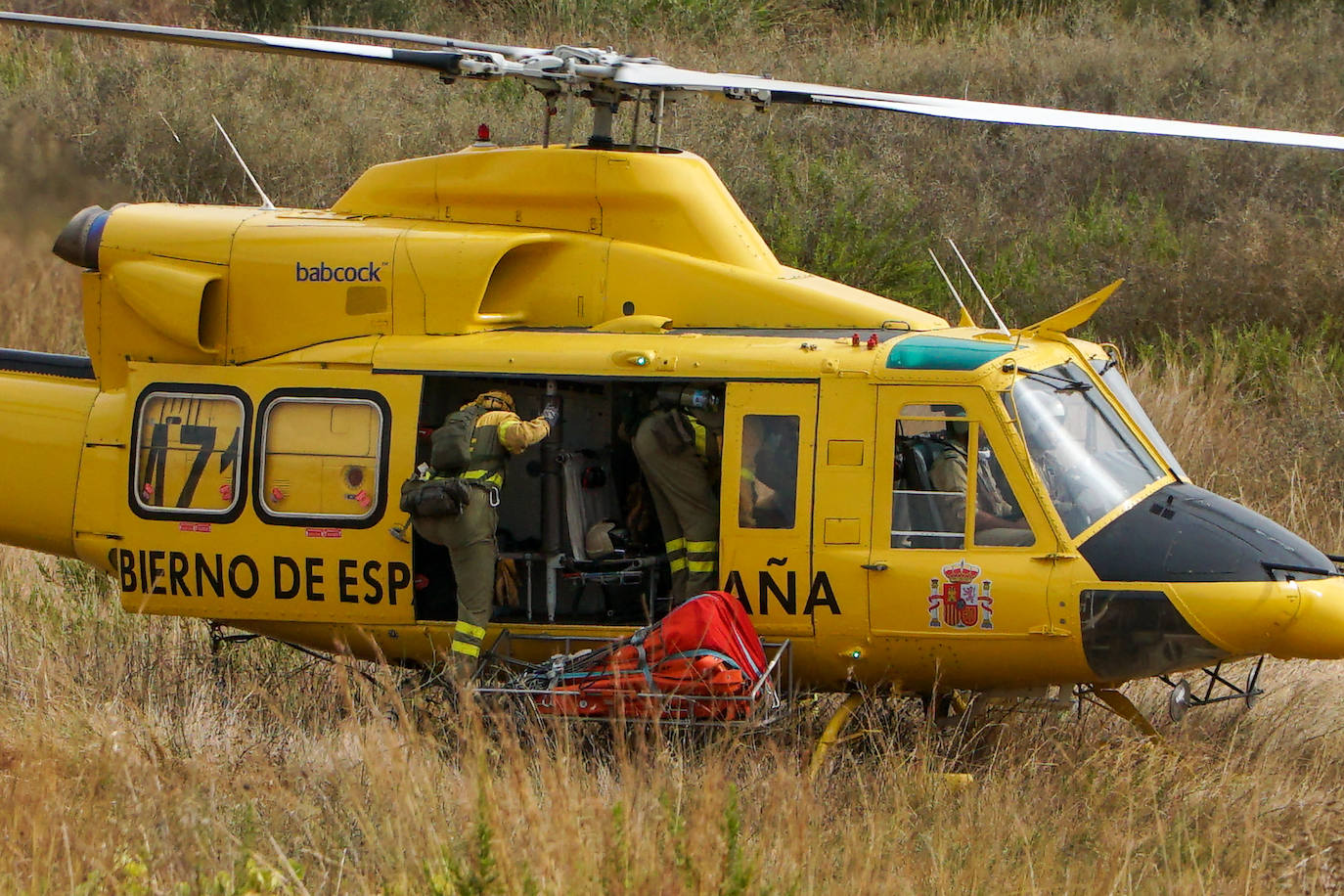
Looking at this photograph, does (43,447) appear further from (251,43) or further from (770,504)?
(770,504)

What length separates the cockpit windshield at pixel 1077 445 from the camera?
6.38 metres

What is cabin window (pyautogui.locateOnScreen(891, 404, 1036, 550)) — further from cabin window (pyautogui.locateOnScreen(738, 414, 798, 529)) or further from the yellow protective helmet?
the yellow protective helmet

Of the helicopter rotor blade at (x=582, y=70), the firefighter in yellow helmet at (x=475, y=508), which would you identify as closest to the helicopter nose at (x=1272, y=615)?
the helicopter rotor blade at (x=582, y=70)

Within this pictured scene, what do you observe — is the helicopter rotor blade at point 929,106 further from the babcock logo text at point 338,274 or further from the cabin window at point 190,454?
the cabin window at point 190,454

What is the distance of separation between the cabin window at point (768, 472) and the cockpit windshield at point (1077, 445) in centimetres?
97

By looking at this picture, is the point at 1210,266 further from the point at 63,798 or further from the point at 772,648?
the point at 63,798

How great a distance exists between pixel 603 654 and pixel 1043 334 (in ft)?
8.20

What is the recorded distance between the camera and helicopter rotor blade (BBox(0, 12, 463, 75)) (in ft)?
21.6

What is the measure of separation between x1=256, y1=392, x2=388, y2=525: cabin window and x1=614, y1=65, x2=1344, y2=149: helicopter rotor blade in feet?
6.49

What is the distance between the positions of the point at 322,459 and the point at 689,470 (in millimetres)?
1701

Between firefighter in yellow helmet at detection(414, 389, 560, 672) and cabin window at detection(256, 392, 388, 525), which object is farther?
cabin window at detection(256, 392, 388, 525)

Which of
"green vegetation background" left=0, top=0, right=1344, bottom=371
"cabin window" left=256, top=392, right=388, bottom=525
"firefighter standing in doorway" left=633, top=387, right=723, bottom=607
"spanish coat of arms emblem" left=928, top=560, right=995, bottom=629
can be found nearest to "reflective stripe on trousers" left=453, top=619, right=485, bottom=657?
"cabin window" left=256, top=392, right=388, bottom=525

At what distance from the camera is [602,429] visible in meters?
7.40

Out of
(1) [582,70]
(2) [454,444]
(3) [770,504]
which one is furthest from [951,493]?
(1) [582,70]
